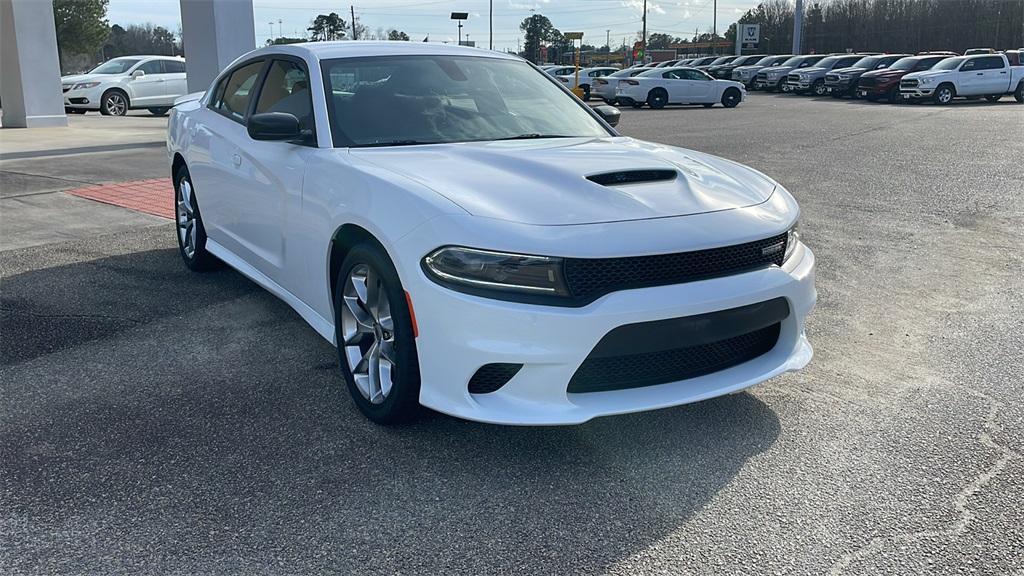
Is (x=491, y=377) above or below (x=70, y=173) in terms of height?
below

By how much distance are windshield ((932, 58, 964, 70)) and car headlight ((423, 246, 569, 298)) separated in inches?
1179

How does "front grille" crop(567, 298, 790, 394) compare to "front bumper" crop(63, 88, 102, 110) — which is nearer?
"front grille" crop(567, 298, 790, 394)

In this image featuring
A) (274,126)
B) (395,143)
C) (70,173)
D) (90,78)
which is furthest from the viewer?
(90,78)

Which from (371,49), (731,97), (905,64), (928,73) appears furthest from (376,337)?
(905,64)

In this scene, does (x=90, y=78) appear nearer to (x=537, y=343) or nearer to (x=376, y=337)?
(x=376, y=337)

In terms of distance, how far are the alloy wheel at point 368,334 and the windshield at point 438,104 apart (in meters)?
0.82

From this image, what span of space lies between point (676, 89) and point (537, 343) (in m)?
26.7

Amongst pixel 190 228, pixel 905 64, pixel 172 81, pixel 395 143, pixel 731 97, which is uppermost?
pixel 905 64

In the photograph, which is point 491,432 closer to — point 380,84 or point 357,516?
point 357,516

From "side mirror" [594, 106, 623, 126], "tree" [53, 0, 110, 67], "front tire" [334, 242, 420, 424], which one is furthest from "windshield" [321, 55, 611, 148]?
"tree" [53, 0, 110, 67]

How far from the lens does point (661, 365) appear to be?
Answer: 10.5 feet

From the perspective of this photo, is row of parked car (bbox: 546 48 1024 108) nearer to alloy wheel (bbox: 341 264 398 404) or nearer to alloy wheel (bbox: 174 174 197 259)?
alloy wheel (bbox: 174 174 197 259)

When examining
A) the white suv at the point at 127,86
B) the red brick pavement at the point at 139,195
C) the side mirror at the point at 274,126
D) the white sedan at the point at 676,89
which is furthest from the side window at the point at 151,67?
the side mirror at the point at 274,126

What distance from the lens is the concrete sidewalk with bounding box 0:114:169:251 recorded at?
297 inches
